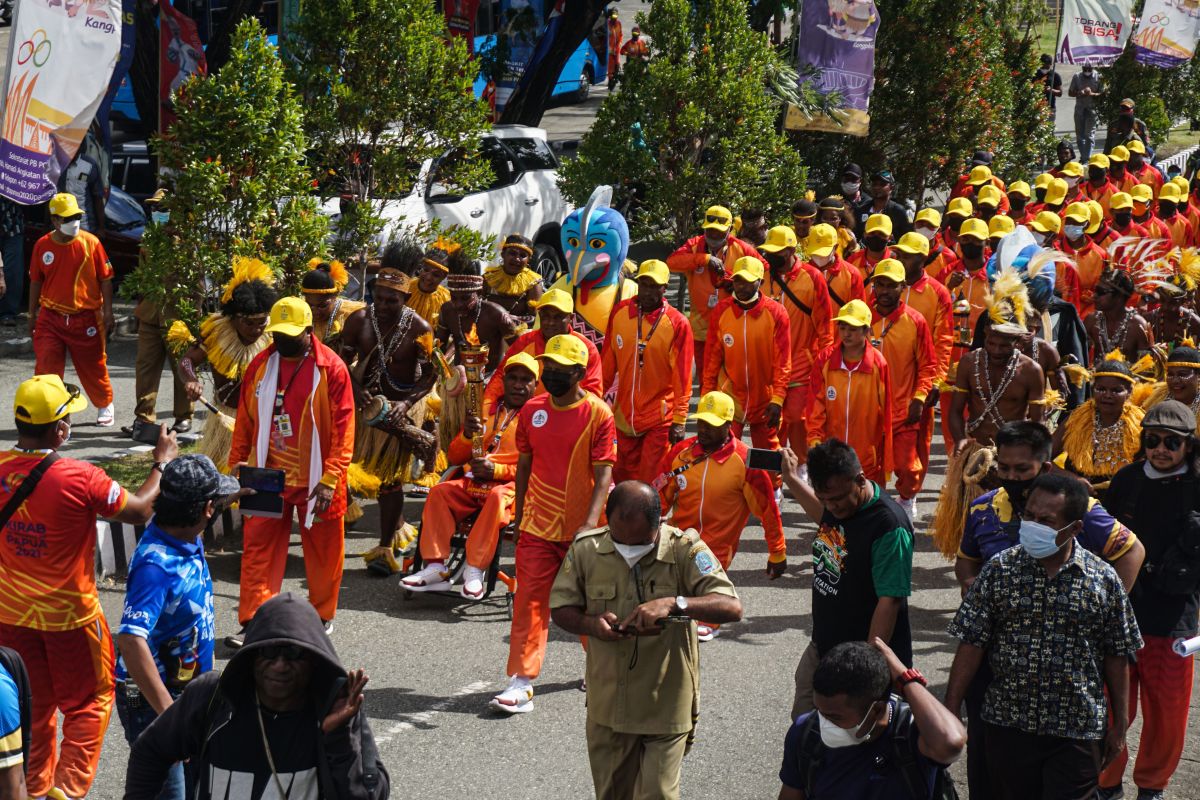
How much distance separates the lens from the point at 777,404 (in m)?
10.9

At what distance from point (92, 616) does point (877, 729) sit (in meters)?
3.41

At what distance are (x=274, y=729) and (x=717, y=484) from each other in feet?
15.7

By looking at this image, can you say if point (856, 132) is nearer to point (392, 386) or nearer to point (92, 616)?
point (392, 386)

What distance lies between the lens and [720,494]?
906 centimetres

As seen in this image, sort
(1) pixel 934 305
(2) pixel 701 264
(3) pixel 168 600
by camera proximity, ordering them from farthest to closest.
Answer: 1. (2) pixel 701 264
2. (1) pixel 934 305
3. (3) pixel 168 600

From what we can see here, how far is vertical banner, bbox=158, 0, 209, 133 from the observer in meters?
16.3

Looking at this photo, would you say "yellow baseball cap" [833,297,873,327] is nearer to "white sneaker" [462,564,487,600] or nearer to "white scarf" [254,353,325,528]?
"white sneaker" [462,564,487,600]

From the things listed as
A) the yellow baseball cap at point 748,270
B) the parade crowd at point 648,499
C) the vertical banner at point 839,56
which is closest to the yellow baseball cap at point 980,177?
the vertical banner at point 839,56

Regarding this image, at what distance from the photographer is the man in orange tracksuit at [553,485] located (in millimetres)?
8117

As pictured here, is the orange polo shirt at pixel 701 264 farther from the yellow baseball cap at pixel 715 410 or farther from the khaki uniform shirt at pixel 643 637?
the khaki uniform shirt at pixel 643 637

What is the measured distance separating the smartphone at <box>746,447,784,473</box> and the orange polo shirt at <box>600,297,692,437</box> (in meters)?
2.69

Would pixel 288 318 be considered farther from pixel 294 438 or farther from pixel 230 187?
pixel 230 187

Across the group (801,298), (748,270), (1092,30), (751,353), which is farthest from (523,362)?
(1092,30)

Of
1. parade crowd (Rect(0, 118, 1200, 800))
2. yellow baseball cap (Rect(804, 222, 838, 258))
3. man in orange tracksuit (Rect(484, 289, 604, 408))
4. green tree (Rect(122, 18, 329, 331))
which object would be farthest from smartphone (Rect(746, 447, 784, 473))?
yellow baseball cap (Rect(804, 222, 838, 258))
